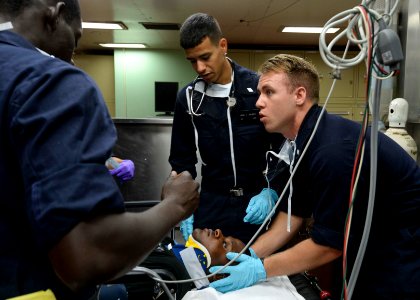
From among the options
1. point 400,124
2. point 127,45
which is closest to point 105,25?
point 127,45

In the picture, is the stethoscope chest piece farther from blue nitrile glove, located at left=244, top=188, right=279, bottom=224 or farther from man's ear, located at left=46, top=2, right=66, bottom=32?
man's ear, located at left=46, top=2, right=66, bottom=32

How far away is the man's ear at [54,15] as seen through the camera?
809 millimetres

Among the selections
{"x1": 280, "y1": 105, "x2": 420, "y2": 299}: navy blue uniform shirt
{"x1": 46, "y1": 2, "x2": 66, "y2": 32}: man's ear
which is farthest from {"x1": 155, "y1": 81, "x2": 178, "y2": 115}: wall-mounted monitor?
{"x1": 46, "y1": 2, "x2": 66, "y2": 32}: man's ear

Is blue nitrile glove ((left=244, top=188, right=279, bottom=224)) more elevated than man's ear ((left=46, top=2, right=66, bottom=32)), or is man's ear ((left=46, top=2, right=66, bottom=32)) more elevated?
man's ear ((left=46, top=2, right=66, bottom=32))

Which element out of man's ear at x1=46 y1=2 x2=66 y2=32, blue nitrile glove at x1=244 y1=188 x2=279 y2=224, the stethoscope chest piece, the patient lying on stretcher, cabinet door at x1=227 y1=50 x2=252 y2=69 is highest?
cabinet door at x1=227 y1=50 x2=252 y2=69

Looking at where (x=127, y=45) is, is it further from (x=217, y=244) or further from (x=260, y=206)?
(x=217, y=244)

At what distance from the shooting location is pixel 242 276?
1.46 meters

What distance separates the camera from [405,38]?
250 centimetres

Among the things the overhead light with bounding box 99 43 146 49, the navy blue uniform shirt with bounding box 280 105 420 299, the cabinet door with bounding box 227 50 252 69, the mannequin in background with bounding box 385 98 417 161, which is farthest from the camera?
the cabinet door with bounding box 227 50 252 69

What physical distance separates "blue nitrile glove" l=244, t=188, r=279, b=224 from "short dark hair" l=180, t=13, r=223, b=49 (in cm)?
86

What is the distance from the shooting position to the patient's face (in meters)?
1.67

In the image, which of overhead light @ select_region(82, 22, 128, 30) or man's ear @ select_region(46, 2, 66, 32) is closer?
man's ear @ select_region(46, 2, 66, 32)

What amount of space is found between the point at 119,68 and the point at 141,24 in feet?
7.51

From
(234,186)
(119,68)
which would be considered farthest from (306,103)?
(119,68)
